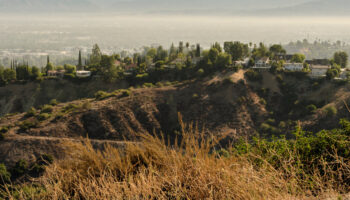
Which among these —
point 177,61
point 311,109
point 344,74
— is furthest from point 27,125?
point 344,74

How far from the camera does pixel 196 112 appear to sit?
64250 millimetres

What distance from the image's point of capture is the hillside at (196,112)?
55.4 m

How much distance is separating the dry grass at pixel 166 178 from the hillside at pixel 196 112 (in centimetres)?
4331

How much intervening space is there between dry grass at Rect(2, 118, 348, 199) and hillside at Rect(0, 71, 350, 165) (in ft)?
142

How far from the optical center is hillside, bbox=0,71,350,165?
55406 mm

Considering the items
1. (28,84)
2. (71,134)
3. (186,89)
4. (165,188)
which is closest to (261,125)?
(186,89)

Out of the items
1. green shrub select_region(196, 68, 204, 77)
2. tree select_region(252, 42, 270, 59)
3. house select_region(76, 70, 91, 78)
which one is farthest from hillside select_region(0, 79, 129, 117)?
tree select_region(252, 42, 270, 59)

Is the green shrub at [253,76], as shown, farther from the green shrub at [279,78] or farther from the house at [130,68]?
the house at [130,68]

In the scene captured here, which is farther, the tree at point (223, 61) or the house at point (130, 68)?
the house at point (130, 68)

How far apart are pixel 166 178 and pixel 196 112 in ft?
186

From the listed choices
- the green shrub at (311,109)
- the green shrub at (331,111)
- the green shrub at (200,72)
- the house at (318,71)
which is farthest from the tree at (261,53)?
the green shrub at (331,111)

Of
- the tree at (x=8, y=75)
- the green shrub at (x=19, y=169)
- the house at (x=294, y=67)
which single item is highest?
the house at (x=294, y=67)

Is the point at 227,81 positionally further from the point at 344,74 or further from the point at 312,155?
the point at 312,155

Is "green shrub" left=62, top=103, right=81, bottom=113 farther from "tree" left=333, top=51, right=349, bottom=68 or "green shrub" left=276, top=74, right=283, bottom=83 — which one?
"tree" left=333, top=51, right=349, bottom=68
